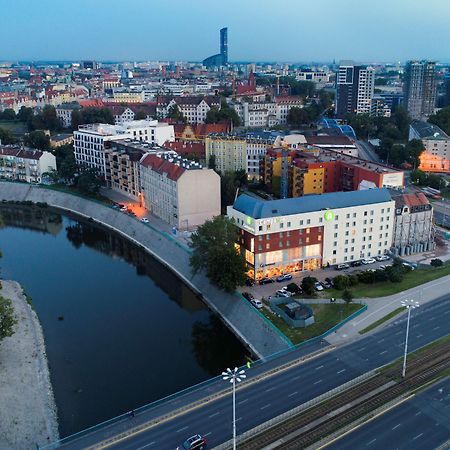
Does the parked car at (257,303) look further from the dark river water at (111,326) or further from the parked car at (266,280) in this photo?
the parked car at (266,280)

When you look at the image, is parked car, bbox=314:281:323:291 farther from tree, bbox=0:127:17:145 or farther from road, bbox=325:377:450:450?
tree, bbox=0:127:17:145

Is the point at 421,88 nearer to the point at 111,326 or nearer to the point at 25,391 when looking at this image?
the point at 111,326

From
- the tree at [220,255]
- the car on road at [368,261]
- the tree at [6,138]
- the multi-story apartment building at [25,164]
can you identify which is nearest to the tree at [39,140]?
the tree at [6,138]

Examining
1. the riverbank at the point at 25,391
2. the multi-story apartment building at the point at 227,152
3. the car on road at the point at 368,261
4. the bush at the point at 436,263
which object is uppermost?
the multi-story apartment building at the point at 227,152

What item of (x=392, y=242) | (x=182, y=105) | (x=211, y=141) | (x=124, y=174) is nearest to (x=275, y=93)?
(x=182, y=105)

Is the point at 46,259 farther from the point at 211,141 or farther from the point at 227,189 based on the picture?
the point at 211,141
